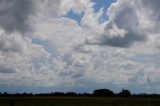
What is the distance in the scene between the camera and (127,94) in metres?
114

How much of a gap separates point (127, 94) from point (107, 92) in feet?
18.8

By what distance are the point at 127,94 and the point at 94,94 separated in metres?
8.95

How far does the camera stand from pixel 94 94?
117 metres

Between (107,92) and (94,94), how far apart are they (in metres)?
3.48

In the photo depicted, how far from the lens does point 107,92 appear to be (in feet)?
384
